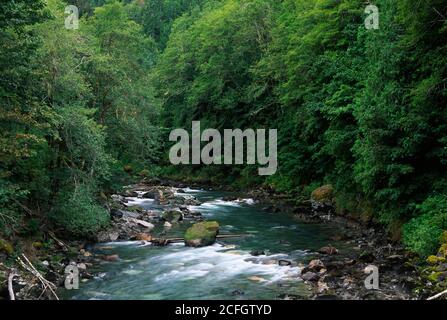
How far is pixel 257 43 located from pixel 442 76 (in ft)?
89.8

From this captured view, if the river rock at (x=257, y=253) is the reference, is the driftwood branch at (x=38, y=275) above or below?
above

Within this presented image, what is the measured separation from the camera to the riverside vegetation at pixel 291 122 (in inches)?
601

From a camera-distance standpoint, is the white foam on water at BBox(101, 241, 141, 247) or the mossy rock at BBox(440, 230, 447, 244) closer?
the mossy rock at BBox(440, 230, 447, 244)

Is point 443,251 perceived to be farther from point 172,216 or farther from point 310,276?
point 172,216

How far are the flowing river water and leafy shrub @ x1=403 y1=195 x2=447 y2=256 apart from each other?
366 cm

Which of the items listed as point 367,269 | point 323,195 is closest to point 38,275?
point 367,269

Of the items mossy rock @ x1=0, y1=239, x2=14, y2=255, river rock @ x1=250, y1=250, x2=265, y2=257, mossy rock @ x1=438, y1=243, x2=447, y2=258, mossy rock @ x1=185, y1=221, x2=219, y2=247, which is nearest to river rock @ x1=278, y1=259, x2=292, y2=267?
river rock @ x1=250, y1=250, x2=265, y2=257

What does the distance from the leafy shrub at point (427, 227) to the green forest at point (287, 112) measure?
4 centimetres

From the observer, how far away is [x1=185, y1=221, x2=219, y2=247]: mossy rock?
19812 millimetres

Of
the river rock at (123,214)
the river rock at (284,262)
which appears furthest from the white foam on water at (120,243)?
the river rock at (284,262)

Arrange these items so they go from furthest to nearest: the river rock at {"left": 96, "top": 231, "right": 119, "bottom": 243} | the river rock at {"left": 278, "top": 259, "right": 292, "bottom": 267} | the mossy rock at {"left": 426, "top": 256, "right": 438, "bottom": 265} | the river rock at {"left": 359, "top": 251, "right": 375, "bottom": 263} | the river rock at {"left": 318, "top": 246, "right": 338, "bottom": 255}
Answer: the river rock at {"left": 96, "top": 231, "right": 119, "bottom": 243}
the river rock at {"left": 318, "top": 246, "right": 338, "bottom": 255}
the river rock at {"left": 278, "top": 259, "right": 292, "bottom": 267}
the river rock at {"left": 359, "top": 251, "right": 375, "bottom": 263}
the mossy rock at {"left": 426, "top": 256, "right": 438, "bottom": 265}

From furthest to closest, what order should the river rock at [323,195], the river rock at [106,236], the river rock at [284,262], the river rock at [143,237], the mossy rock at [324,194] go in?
the mossy rock at [324,194], the river rock at [323,195], the river rock at [143,237], the river rock at [106,236], the river rock at [284,262]

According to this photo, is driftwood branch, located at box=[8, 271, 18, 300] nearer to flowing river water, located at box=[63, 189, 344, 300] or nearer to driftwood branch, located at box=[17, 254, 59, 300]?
driftwood branch, located at box=[17, 254, 59, 300]

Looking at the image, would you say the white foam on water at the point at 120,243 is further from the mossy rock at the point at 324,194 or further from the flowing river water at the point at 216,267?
the mossy rock at the point at 324,194
